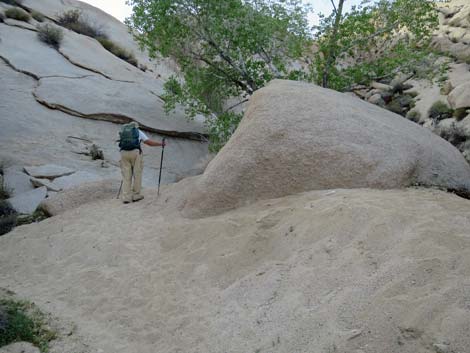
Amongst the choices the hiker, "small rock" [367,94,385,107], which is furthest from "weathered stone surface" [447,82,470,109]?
the hiker

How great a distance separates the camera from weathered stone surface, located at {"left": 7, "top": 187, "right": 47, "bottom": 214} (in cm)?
891

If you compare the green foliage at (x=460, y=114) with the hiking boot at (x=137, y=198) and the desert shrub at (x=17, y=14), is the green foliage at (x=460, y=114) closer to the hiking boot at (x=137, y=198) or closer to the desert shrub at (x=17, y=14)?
the hiking boot at (x=137, y=198)

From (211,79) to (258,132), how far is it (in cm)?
793

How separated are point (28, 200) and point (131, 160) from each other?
252 centimetres

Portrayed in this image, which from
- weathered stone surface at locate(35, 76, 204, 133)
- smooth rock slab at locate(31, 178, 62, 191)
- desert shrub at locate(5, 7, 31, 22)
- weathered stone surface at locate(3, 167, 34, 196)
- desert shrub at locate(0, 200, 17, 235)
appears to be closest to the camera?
desert shrub at locate(0, 200, 17, 235)

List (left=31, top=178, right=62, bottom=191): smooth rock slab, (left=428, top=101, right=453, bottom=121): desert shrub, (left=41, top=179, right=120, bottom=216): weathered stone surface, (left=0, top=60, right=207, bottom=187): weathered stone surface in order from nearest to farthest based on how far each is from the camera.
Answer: (left=41, top=179, right=120, bottom=216): weathered stone surface
(left=31, top=178, right=62, bottom=191): smooth rock slab
(left=0, top=60, right=207, bottom=187): weathered stone surface
(left=428, top=101, right=453, bottom=121): desert shrub

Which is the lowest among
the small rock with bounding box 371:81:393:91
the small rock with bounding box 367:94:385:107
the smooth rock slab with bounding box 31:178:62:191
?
the smooth rock slab with bounding box 31:178:62:191

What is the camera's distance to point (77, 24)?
2136 cm

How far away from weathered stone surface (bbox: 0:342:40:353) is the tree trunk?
10121mm

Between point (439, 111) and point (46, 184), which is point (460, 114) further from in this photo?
point (46, 184)

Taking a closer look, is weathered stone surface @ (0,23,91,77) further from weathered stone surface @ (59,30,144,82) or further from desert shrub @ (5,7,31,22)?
desert shrub @ (5,7,31,22)

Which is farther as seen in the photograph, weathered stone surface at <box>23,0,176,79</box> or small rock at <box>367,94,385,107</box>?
weathered stone surface at <box>23,0,176,79</box>

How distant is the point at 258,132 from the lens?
6504 mm

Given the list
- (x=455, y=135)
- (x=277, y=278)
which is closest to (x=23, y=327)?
(x=277, y=278)
